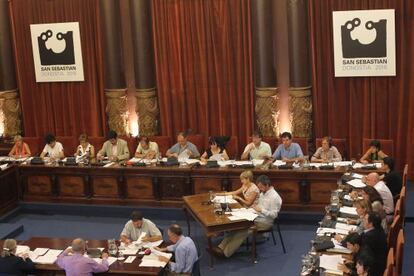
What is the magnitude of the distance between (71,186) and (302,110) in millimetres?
4406

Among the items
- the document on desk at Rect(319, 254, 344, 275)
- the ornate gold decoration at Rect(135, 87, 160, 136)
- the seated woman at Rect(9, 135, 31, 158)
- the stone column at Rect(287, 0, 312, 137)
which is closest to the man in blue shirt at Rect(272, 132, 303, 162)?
the stone column at Rect(287, 0, 312, 137)

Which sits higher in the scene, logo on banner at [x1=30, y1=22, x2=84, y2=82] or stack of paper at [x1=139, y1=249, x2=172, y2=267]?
logo on banner at [x1=30, y1=22, x2=84, y2=82]

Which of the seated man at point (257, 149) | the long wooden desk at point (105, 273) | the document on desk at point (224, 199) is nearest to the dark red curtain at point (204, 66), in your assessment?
the seated man at point (257, 149)

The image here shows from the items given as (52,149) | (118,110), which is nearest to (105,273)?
(52,149)

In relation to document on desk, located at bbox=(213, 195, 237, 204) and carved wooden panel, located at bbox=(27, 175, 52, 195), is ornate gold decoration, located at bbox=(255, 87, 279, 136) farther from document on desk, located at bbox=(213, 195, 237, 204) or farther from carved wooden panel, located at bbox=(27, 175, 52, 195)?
Answer: carved wooden panel, located at bbox=(27, 175, 52, 195)

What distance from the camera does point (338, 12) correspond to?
38.3 feet

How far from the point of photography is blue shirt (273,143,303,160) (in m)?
10.9

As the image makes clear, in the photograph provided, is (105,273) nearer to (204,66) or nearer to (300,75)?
(300,75)

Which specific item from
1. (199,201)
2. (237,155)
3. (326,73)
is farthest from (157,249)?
(326,73)

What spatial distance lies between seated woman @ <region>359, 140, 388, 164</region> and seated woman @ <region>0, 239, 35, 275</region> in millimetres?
5438

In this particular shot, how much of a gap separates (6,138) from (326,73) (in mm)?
7014

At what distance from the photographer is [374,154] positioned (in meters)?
10.4

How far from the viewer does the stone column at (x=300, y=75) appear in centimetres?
1193

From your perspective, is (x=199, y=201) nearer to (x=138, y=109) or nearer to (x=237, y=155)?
(x=237, y=155)
